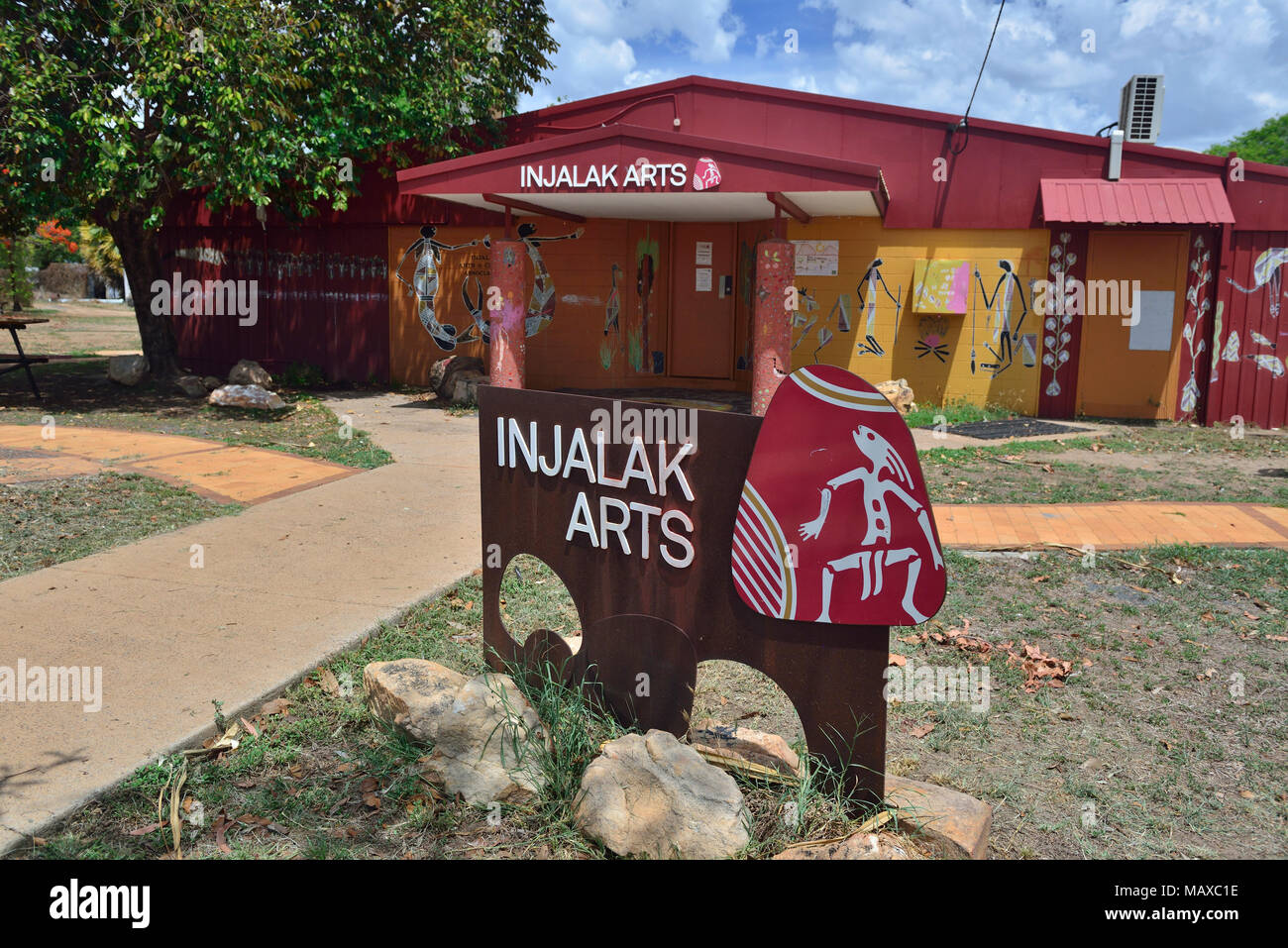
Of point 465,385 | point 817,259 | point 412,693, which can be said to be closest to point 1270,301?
point 817,259

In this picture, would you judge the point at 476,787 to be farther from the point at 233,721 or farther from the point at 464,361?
the point at 464,361

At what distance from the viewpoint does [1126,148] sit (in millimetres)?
13062

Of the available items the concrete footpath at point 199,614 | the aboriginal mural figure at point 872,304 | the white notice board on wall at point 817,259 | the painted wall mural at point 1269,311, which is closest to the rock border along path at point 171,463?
Result: the concrete footpath at point 199,614

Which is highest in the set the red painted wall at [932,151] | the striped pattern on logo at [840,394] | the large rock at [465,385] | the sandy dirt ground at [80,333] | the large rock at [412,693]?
the red painted wall at [932,151]

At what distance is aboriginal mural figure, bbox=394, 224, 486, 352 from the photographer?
53.8ft

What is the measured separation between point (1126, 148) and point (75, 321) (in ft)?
97.1

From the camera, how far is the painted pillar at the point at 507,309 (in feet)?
43.0

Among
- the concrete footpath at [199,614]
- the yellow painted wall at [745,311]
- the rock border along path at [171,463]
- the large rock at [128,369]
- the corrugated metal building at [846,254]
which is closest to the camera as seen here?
the concrete footpath at [199,614]

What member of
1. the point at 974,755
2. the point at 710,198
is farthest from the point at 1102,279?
the point at 974,755

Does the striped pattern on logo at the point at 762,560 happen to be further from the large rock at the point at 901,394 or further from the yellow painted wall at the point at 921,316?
the yellow painted wall at the point at 921,316

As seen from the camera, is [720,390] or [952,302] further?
[720,390]

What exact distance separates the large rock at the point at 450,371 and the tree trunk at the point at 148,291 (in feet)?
13.5

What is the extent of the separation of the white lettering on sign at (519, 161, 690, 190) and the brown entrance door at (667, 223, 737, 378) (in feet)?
16.0
